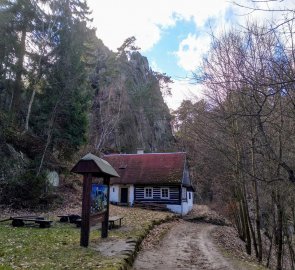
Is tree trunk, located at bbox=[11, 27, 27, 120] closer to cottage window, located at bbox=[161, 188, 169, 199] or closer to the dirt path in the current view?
cottage window, located at bbox=[161, 188, 169, 199]

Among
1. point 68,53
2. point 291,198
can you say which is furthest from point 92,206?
point 68,53

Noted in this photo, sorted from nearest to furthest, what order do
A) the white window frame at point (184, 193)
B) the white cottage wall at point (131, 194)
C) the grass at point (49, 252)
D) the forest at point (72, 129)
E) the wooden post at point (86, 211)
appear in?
the grass at point (49, 252) < the wooden post at point (86, 211) < the forest at point (72, 129) < the white window frame at point (184, 193) < the white cottage wall at point (131, 194)

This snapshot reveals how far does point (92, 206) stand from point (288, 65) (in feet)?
21.5

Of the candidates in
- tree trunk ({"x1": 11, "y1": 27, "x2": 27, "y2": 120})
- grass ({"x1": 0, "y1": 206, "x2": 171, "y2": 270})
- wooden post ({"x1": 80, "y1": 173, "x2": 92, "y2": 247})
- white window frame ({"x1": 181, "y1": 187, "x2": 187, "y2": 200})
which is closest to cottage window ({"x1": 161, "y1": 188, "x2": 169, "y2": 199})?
white window frame ({"x1": 181, "y1": 187, "x2": 187, "y2": 200})

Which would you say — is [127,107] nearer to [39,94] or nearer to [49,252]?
[39,94]

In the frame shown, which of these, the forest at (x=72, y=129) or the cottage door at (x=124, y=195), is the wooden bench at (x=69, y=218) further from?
the cottage door at (x=124, y=195)

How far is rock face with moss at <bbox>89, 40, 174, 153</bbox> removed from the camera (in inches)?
1672

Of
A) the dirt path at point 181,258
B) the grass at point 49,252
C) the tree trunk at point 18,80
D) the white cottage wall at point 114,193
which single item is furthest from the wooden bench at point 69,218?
the white cottage wall at point 114,193

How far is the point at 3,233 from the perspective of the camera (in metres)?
11.4

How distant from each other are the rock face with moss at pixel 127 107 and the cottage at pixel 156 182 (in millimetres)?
7302

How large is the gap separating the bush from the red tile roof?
11.6 meters

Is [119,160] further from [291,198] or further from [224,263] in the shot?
[224,263]

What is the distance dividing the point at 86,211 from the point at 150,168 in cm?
2294

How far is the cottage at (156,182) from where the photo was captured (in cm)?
2933
